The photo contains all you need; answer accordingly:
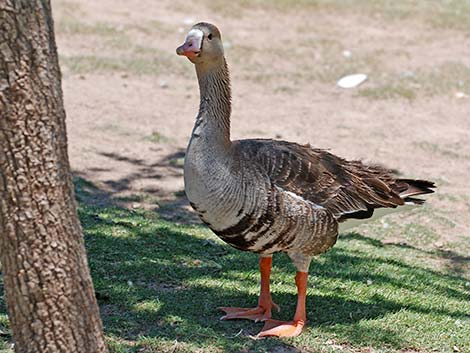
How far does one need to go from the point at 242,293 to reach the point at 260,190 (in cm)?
123

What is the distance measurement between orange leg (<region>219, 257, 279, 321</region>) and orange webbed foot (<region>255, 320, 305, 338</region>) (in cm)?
13

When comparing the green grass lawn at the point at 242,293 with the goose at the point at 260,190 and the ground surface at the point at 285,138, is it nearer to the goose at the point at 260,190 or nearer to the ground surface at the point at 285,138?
the ground surface at the point at 285,138

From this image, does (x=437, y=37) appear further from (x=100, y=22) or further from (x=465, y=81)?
(x=100, y=22)

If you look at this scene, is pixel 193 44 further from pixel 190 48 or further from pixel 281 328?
pixel 281 328

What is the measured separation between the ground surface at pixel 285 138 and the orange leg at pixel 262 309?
0.10 metres

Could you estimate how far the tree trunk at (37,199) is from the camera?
11.8 feet

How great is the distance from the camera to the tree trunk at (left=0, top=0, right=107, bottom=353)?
11.8ft

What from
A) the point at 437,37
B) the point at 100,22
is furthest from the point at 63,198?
the point at 437,37

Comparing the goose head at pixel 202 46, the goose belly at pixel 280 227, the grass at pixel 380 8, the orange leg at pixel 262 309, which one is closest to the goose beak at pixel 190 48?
the goose head at pixel 202 46

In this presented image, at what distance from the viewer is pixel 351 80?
45.2ft

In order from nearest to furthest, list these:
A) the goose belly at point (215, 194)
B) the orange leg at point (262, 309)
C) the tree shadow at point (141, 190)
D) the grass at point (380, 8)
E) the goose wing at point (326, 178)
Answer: the goose belly at point (215, 194)
the goose wing at point (326, 178)
the orange leg at point (262, 309)
the tree shadow at point (141, 190)
the grass at point (380, 8)

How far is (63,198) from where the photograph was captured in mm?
3791

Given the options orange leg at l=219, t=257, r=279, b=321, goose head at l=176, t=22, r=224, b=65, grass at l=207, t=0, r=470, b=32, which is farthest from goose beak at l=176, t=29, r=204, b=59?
grass at l=207, t=0, r=470, b=32

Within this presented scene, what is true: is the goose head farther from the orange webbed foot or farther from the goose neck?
the orange webbed foot
